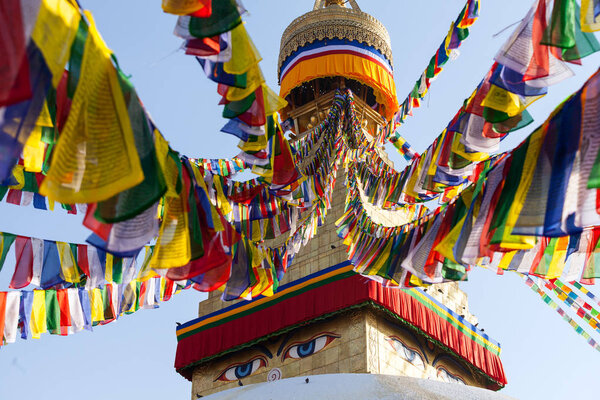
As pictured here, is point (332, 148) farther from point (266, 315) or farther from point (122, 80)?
point (122, 80)

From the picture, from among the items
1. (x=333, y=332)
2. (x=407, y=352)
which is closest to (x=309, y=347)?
(x=333, y=332)

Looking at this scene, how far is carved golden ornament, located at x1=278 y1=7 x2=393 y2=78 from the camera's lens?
15.2 meters

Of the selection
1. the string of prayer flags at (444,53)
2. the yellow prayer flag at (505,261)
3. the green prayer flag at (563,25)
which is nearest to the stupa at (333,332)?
the string of prayer flags at (444,53)

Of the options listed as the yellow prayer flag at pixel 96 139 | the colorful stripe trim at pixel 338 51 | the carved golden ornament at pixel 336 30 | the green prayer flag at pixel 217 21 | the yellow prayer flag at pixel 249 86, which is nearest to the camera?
the yellow prayer flag at pixel 96 139

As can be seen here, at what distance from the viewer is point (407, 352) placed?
10.9 m

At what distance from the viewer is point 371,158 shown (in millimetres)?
11219

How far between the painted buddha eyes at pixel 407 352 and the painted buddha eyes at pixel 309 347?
91 cm

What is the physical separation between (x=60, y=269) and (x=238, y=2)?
12.8 feet

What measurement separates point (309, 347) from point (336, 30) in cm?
743

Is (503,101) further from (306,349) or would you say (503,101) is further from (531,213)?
(306,349)

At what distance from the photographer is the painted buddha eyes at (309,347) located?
10766mm

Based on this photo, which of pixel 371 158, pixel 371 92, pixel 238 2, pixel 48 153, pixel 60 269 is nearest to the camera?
pixel 238 2

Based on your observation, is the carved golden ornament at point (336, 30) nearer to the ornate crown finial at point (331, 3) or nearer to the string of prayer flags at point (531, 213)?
the ornate crown finial at point (331, 3)

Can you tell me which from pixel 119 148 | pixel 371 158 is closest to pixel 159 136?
pixel 119 148
